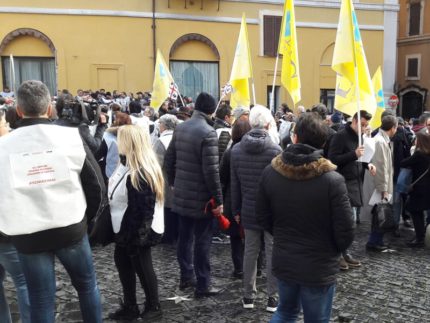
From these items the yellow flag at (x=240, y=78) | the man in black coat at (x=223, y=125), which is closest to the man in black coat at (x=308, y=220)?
the man in black coat at (x=223, y=125)

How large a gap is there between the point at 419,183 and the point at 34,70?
61.1 ft

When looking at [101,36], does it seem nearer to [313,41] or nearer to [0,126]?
[313,41]

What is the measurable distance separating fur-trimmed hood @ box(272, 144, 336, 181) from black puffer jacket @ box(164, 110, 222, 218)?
1.56 meters

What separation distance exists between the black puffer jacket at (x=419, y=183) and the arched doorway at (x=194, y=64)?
1682 cm

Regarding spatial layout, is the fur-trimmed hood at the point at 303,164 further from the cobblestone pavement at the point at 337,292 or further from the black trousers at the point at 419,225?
the black trousers at the point at 419,225

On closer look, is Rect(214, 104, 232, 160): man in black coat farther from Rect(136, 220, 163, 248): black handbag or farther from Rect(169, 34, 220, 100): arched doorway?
Rect(169, 34, 220, 100): arched doorway

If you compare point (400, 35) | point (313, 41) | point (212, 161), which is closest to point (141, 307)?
point (212, 161)

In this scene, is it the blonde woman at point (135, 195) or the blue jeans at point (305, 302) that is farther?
the blonde woman at point (135, 195)

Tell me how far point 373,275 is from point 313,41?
20222mm

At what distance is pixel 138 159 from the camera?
3828 mm

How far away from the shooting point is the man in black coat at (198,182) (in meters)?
4.44

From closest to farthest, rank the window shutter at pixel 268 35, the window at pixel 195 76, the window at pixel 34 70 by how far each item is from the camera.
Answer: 1. the window at pixel 34 70
2. the window at pixel 195 76
3. the window shutter at pixel 268 35

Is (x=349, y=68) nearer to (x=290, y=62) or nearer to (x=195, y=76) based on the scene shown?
(x=290, y=62)

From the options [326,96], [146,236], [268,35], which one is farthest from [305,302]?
[326,96]
